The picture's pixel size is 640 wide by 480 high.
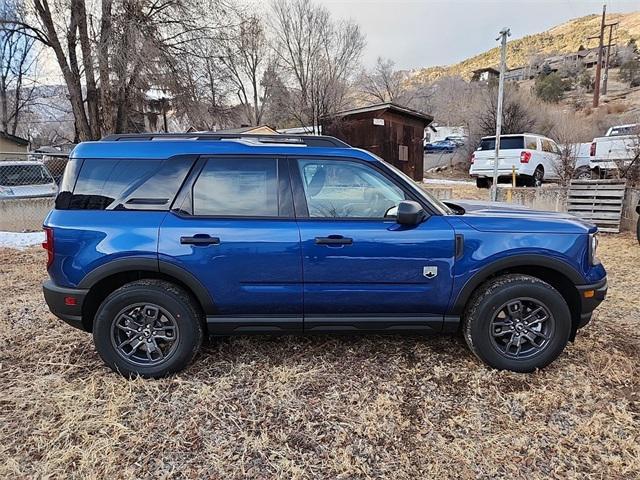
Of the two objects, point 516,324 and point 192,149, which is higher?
point 192,149

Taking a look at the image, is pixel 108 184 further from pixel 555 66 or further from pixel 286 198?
pixel 555 66

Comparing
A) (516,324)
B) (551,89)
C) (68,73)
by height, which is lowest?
(516,324)

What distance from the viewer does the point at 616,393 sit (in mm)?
2875

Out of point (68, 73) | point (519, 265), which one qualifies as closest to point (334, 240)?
point (519, 265)

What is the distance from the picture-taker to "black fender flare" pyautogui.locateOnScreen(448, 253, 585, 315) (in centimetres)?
298

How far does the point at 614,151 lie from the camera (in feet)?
38.4

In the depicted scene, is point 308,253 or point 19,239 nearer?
point 308,253

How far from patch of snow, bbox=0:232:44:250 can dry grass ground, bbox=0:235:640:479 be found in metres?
5.32

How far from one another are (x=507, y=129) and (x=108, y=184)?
24.9 meters

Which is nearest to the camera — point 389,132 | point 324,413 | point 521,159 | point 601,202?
point 324,413

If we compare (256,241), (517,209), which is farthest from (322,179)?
(517,209)

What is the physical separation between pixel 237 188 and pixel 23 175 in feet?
33.0

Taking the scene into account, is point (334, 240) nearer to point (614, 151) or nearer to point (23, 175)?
point (23, 175)

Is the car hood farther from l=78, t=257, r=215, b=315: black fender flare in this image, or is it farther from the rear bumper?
the rear bumper
